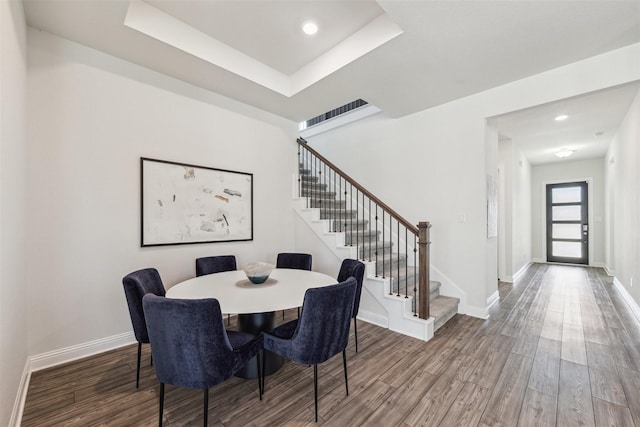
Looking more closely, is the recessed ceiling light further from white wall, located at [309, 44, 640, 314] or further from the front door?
the front door

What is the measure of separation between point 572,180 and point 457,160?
5.89m

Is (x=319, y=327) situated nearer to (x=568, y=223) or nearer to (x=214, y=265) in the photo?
(x=214, y=265)

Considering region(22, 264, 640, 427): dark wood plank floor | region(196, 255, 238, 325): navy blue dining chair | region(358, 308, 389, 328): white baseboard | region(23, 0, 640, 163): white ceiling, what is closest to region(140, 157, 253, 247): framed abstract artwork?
region(196, 255, 238, 325): navy blue dining chair

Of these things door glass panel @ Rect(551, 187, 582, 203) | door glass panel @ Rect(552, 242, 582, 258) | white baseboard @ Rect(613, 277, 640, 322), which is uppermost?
door glass panel @ Rect(551, 187, 582, 203)

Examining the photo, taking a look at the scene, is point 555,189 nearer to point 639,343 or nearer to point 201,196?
point 639,343

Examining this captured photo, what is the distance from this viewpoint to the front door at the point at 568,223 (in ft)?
22.9

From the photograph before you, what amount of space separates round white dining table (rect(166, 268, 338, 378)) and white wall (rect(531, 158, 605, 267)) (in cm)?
798

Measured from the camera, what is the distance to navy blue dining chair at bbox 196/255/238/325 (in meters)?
2.98

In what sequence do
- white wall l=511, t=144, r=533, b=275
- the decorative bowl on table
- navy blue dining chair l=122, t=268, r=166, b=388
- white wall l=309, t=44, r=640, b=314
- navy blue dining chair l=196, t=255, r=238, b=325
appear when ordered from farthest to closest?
white wall l=511, t=144, r=533, b=275, navy blue dining chair l=196, t=255, r=238, b=325, white wall l=309, t=44, r=640, b=314, the decorative bowl on table, navy blue dining chair l=122, t=268, r=166, b=388

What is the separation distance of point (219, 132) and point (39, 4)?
1.75 meters

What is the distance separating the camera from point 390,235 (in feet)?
14.0

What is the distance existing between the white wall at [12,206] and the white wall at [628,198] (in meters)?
5.87

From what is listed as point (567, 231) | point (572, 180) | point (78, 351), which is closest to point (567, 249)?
point (567, 231)

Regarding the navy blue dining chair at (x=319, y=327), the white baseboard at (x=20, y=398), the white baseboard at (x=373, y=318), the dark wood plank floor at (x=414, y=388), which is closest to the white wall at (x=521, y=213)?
the dark wood plank floor at (x=414, y=388)
